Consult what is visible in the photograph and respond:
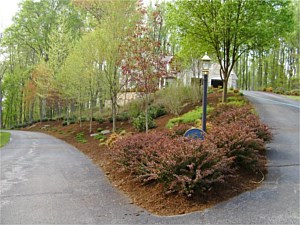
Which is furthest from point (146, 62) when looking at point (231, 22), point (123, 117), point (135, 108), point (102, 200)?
point (123, 117)

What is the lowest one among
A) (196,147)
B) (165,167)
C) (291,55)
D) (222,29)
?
(165,167)

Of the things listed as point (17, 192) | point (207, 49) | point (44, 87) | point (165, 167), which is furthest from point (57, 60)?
point (165, 167)

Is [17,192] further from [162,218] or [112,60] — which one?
[112,60]

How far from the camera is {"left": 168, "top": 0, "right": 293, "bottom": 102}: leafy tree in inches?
527

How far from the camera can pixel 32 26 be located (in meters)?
34.1

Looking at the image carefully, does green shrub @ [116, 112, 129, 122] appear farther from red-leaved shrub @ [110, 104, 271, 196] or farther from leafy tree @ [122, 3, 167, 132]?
red-leaved shrub @ [110, 104, 271, 196]

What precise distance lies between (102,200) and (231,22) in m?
10.8

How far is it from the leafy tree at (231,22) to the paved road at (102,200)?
6.68 m

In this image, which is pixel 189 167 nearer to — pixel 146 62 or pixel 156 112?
pixel 146 62

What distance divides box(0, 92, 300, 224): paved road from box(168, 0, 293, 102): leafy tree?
263 inches

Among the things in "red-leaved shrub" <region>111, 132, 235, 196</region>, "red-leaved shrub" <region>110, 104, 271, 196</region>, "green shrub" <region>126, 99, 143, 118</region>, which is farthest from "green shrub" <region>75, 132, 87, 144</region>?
"red-leaved shrub" <region>111, 132, 235, 196</region>

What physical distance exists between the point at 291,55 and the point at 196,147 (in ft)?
135

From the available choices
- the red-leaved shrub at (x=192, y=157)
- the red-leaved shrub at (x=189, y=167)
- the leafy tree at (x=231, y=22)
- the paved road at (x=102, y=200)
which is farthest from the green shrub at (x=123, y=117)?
the red-leaved shrub at (x=189, y=167)

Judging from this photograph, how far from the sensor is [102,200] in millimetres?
5555
